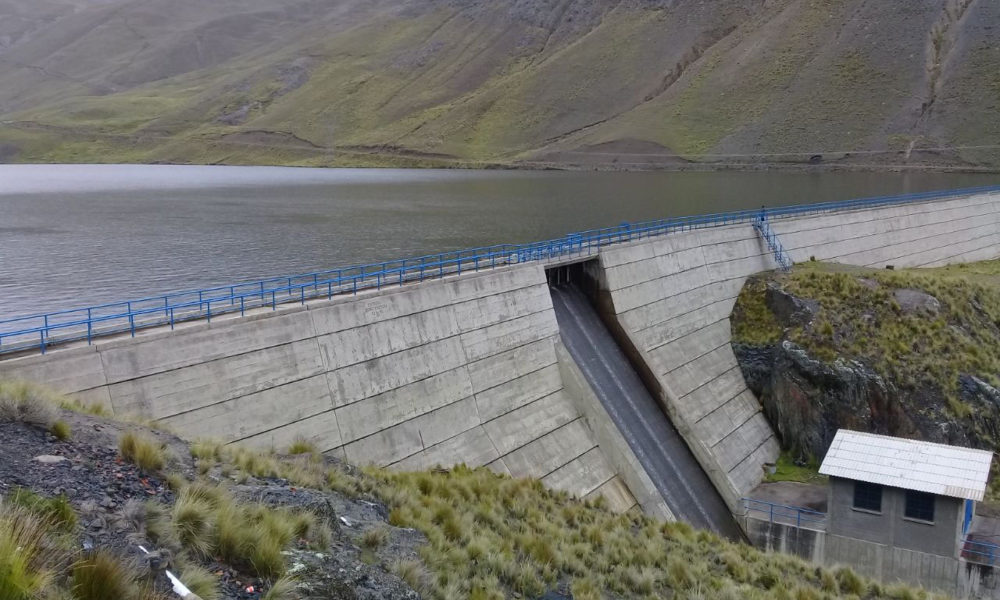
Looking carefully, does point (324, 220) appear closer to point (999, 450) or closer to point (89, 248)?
point (89, 248)

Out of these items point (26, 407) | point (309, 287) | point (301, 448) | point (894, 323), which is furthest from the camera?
point (894, 323)

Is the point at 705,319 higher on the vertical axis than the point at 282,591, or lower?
lower

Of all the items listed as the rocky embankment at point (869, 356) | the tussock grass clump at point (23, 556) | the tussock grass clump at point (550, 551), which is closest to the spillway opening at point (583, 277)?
the rocky embankment at point (869, 356)

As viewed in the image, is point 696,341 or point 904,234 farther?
point 904,234

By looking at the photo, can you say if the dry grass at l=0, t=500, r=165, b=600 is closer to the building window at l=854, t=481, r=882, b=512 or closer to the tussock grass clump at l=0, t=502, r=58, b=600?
the tussock grass clump at l=0, t=502, r=58, b=600

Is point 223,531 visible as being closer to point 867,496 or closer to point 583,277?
point 867,496

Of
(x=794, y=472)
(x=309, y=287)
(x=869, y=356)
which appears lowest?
(x=794, y=472)

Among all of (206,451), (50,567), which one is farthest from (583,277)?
(50,567)
